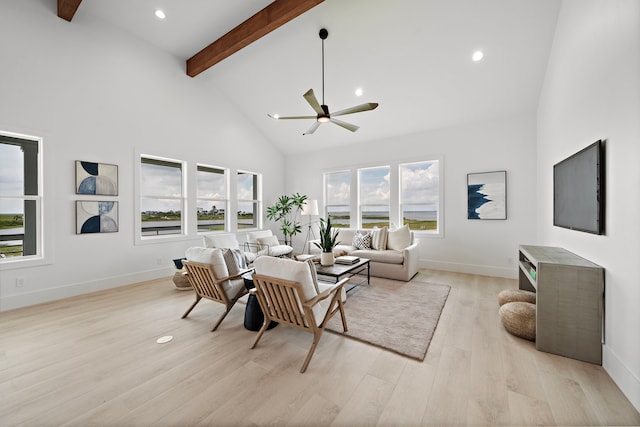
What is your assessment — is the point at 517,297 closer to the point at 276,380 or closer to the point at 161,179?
the point at 276,380

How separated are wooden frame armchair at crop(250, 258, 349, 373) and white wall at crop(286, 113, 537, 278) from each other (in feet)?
12.1

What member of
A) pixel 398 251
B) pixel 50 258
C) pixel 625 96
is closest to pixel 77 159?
pixel 50 258

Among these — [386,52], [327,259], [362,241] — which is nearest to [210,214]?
[327,259]

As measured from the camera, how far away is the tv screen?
203 cm

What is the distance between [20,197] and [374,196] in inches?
237

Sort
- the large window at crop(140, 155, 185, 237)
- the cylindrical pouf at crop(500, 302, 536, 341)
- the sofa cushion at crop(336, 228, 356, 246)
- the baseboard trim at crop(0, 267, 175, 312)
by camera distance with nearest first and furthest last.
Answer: the cylindrical pouf at crop(500, 302, 536, 341) < the baseboard trim at crop(0, 267, 175, 312) < the large window at crop(140, 155, 185, 237) < the sofa cushion at crop(336, 228, 356, 246)

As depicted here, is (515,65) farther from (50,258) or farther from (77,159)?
(50,258)

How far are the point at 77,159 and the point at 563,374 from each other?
6.13 meters

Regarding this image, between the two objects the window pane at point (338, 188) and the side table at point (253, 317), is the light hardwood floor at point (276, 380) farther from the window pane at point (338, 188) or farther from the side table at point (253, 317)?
the window pane at point (338, 188)

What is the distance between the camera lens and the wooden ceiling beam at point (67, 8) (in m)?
3.28

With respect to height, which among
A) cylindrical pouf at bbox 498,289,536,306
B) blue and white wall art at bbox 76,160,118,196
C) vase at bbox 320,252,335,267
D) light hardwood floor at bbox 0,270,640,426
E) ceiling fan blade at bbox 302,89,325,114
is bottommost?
light hardwood floor at bbox 0,270,640,426

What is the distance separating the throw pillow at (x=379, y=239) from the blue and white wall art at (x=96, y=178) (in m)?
4.69

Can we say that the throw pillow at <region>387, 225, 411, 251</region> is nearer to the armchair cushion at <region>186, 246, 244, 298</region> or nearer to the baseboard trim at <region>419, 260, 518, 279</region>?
the baseboard trim at <region>419, 260, 518, 279</region>

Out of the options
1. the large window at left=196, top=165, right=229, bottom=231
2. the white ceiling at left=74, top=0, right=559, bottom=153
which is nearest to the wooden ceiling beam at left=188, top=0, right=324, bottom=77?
the white ceiling at left=74, top=0, right=559, bottom=153
